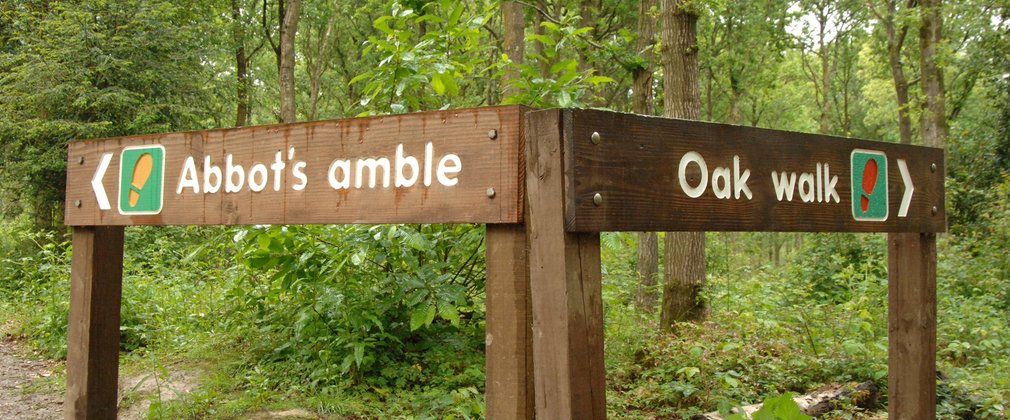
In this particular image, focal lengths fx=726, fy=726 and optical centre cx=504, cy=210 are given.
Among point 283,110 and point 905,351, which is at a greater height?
point 283,110

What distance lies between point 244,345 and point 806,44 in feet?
83.5

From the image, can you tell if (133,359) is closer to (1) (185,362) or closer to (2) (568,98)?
(1) (185,362)

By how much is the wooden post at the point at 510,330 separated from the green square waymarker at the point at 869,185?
1.31m

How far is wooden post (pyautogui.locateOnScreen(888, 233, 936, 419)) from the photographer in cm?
278

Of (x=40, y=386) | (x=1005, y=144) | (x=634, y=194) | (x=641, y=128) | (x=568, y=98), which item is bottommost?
(x=40, y=386)

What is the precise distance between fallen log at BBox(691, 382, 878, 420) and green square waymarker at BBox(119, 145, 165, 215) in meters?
3.18

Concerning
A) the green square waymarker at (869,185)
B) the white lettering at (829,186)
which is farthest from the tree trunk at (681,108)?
the white lettering at (829,186)

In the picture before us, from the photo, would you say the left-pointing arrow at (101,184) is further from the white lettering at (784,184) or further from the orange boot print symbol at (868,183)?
the orange boot print symbol at (868,183)

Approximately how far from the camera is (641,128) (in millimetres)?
1757

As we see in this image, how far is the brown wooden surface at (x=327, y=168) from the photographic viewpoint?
5.68 ft

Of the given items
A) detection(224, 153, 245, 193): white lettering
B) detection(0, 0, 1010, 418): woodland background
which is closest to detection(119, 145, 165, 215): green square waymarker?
detection(224, 153, 245, 193): white lettering

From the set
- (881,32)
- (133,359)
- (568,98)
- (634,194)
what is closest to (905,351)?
(634,194)

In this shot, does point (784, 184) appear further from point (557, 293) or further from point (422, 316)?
point (422, 316)

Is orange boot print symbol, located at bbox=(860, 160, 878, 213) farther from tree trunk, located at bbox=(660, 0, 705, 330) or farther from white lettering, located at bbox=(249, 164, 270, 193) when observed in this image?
tree trunk, located at bbox=(660, 0, 705, 330)
